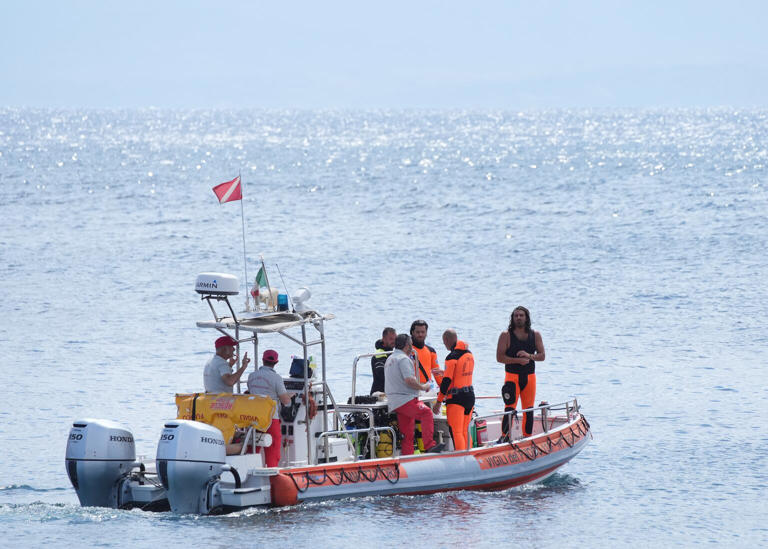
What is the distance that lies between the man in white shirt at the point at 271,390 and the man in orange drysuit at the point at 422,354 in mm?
1628

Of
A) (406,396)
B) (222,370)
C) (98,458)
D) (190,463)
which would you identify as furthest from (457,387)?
(98,458)

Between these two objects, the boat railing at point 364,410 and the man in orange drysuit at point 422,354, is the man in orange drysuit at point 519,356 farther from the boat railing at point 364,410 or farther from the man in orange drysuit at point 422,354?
the boat railing at point 364,410

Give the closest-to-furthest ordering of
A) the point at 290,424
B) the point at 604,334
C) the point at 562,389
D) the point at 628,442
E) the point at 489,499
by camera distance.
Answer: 1. the point at 290,424
2. the point at 489,499
3. the point at 628,442
4. the point at 562,389
5. the point at 604,334

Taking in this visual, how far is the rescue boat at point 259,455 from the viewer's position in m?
13.8

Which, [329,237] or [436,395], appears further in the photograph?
[329,237]

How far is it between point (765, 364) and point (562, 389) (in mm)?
3985

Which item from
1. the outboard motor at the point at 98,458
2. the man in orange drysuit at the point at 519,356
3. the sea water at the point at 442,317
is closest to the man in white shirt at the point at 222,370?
the sea water at the point at 442,317

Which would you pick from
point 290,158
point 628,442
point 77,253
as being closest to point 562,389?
point 628,442

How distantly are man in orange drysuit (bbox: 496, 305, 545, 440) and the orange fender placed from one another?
2.95m

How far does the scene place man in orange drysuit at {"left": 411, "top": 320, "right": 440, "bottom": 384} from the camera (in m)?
15.2

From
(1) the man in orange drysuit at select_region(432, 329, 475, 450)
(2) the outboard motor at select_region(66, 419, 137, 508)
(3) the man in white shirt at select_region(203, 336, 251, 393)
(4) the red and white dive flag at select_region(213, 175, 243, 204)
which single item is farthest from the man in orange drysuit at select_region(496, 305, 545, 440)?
(2) the outboard motor at select_region(66, 419, 137, 508)

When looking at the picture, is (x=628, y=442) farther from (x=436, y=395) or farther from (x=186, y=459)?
(x=186, y=459)

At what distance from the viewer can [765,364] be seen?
23797 mm

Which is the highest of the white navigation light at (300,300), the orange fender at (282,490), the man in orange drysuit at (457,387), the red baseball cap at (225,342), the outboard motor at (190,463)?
the white navigation light at (300,300)
